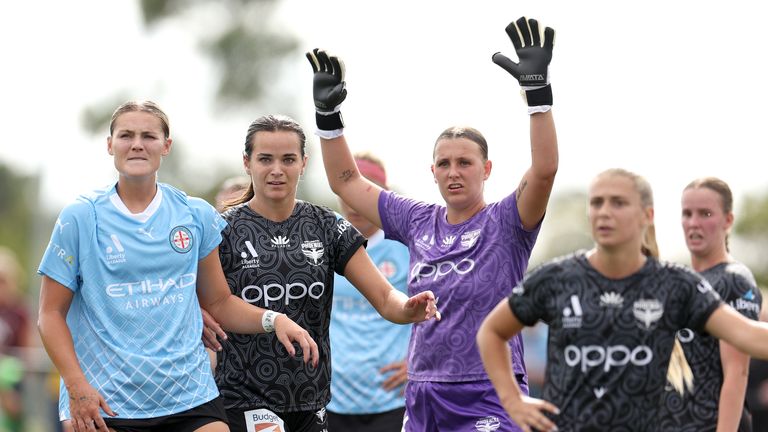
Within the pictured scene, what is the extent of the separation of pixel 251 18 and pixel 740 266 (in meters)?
32.1

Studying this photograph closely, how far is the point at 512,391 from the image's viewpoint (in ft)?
19.0

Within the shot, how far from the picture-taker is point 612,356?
18.3 ft

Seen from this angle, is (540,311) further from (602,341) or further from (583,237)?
(583,237)

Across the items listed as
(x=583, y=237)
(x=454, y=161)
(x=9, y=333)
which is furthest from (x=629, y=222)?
(x=583, y=237)

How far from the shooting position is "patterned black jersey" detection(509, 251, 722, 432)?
5.57 meters

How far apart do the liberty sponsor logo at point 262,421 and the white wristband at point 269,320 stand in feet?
1.68

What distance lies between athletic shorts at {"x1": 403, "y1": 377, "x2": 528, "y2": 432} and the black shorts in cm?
116

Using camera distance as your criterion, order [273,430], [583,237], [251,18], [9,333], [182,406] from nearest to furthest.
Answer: [182,406] < [273,430] < [9,333] < [251,18] < [583,237]

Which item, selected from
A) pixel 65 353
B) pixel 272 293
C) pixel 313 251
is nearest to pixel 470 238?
pixel 313 251

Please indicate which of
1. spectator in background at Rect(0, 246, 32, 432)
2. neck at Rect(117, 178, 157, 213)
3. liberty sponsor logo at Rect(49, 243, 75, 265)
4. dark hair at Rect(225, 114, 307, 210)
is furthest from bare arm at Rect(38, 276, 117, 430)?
spectator in background at Rect(0, 246, 32, 432)

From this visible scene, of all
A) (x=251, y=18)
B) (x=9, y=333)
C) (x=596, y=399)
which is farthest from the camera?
(x=251, y=18)

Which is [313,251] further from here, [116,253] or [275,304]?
[116,253]

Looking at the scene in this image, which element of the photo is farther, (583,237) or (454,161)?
(583,237)

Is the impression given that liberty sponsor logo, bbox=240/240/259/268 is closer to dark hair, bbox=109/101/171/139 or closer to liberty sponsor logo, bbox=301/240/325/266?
liberty sponsor logo, bbox=301/240/325/266
